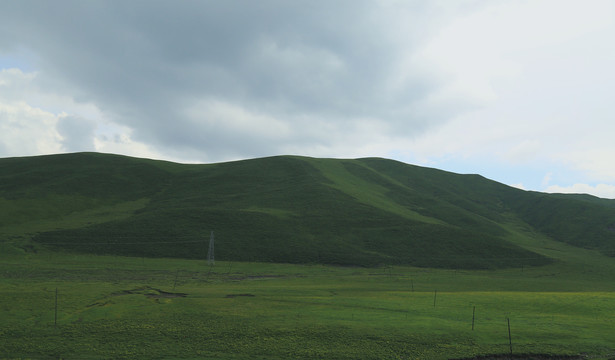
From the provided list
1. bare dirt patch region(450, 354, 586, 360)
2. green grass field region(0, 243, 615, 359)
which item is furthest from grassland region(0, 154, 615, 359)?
bare dirt patch region(450, 354, 586, 360)

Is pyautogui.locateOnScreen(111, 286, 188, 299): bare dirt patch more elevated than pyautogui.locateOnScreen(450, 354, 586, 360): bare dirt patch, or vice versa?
pyautogui.locateOnScreen(450, 354, 586, 360): bare dirt patch

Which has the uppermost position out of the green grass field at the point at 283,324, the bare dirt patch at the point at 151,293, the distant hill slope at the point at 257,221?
the distant hill slope at the point at 257,221

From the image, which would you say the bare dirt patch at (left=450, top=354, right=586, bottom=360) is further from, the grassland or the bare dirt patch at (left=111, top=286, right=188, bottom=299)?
the bare dirt patch at (left=111, top=286, right=188, bottom=299)

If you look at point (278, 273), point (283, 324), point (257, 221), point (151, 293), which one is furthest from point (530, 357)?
point (257, 221)

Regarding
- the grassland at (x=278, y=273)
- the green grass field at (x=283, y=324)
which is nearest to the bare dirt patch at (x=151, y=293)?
the green grass field at (x=283, y=324)

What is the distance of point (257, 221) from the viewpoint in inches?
5285

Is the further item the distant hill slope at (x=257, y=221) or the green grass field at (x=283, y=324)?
the distant hill slope at (x=257, y=221)

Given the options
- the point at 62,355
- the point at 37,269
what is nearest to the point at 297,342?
the point at 62,355

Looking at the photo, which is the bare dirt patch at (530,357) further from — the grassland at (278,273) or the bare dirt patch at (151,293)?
the bare dirt patch at (151,293)

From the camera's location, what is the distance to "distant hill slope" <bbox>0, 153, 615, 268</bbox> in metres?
114

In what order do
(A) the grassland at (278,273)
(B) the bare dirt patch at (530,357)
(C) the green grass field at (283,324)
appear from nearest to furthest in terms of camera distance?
(C) the green grass field at (283,324) → (B) the bare dirt patch at (530,357) → (A) the grassland at (278,273)

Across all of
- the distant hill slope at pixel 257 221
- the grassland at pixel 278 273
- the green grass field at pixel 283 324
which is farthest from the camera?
the distant hill slope at pixel 257 221

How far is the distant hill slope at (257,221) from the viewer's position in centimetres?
11362

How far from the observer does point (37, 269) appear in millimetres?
74750
